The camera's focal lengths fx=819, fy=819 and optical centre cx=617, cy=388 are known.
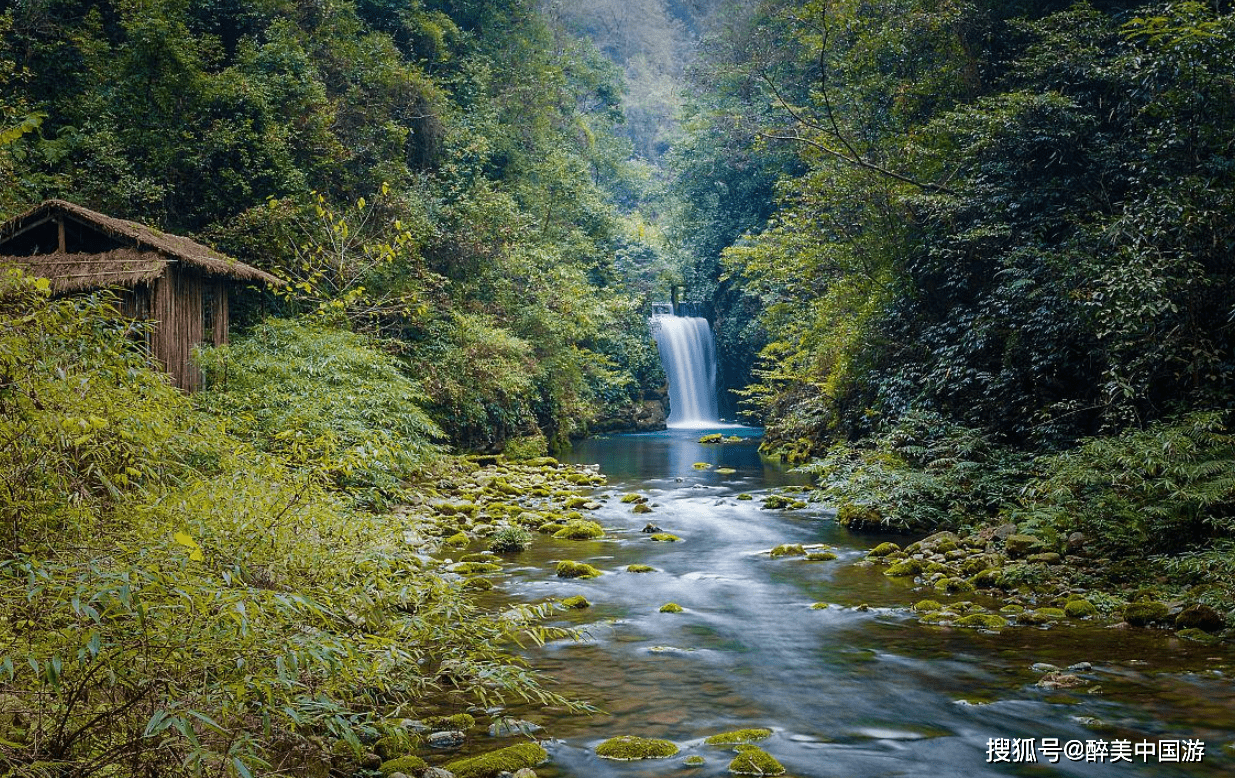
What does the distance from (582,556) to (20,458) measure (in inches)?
265

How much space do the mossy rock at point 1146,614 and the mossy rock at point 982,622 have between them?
966 mm

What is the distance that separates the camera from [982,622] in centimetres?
707

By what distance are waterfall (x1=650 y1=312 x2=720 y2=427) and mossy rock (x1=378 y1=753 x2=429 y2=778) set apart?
2916 centimetres

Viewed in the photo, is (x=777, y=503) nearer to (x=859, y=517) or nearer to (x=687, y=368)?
(x=859, y=517)

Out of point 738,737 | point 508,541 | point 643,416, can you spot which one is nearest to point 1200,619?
point 738,737

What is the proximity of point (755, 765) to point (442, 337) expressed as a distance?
47.4ft

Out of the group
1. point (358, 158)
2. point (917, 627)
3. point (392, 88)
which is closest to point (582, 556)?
point (917, 627)

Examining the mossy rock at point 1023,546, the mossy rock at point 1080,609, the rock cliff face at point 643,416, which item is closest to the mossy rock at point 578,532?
the mossy rock at point 1023,546

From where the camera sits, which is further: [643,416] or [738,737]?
[643,416]

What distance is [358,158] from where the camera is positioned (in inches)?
714

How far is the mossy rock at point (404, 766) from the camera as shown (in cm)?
423

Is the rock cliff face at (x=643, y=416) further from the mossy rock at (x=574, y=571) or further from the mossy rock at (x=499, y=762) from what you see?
the mossy rock at (x=499, y=762)

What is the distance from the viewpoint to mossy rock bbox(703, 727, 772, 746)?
4914 millimetres

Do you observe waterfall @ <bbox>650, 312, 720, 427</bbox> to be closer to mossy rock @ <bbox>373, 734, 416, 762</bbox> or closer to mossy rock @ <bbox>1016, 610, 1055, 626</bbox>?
mossy rock @ <bbox>1016, 610, 1055, 626</bbox>
